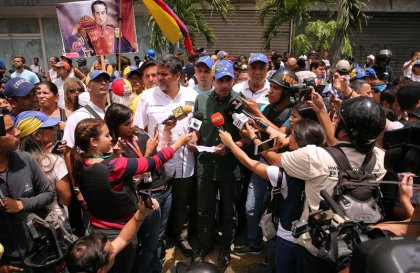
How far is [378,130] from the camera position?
1.92 metres

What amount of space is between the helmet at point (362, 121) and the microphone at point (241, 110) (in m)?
0.93

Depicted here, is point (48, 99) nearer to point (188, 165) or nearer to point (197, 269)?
point (188, 165)

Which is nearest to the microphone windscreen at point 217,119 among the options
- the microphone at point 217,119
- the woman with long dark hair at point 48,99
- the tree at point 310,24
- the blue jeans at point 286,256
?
the microphone at point 217,119

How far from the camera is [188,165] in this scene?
3.54 metres

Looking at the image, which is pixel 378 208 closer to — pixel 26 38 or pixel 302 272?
pixel 302 272

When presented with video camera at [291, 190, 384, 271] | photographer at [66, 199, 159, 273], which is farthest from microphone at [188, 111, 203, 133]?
video camera at [291, 190, 384, 271]

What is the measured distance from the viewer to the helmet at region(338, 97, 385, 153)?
189cm

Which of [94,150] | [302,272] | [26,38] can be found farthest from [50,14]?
[302,272]

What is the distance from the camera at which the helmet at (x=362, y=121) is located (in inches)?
74.5

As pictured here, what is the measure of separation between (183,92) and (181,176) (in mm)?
895

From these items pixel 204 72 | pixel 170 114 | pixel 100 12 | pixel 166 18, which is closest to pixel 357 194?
pixel 170 114

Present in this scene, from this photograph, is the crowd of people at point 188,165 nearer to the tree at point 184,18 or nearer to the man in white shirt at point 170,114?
the man in white shirt at point 170,114

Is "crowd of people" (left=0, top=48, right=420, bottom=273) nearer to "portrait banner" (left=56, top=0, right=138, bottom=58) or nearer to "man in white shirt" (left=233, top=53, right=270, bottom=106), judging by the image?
"man in white shirt" (left=233, top=53, right=270, bottom=106)

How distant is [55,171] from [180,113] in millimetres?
1173
